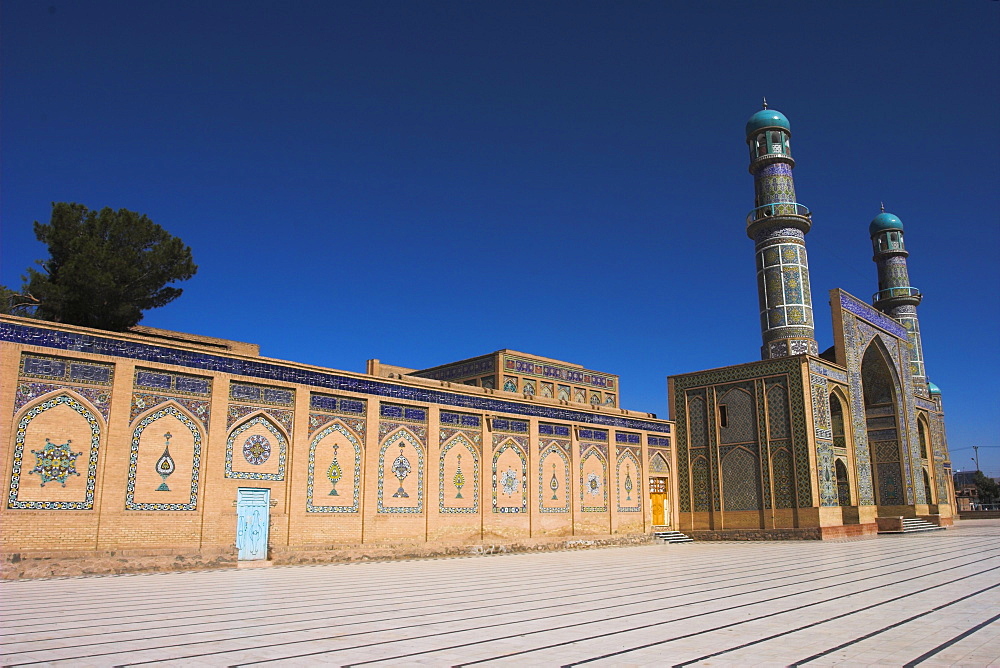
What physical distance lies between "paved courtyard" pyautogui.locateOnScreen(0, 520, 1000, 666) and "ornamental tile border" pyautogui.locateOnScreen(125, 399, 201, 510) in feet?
4.12

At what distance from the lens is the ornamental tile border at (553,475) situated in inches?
707

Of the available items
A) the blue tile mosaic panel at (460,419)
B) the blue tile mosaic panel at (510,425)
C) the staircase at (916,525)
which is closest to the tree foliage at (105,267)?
the blue tile mosaic panel at (460,419)

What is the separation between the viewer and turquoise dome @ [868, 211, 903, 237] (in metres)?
37.1

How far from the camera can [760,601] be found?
24.1ft

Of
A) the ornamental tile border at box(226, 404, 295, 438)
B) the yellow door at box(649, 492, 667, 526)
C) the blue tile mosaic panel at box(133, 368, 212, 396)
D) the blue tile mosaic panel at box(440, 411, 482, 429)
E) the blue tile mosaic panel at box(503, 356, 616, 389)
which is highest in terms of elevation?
the blue tile mosaic panel at box(503, 356, 616, 389)

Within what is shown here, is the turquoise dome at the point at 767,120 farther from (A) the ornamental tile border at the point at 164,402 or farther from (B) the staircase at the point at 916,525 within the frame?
(A) the ornamental tile border at the point at 164,402

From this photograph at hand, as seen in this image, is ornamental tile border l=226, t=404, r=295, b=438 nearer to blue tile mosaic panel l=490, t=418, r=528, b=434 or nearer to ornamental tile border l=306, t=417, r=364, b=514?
ornamental tile border l=306, t=417, r=364, b=514

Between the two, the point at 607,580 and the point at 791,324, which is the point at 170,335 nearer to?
the point at 607,580

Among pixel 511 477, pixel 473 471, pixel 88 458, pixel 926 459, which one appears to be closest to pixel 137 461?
pixel 88 458

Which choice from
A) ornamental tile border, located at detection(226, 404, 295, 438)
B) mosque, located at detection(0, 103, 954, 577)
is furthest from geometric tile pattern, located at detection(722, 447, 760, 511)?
ornamental tile border, located at detection(226, 404, 295, 438)

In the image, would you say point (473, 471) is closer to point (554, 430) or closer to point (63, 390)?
point (554, 430)

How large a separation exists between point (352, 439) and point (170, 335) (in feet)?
19.3

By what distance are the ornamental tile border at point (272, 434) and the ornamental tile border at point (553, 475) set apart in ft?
22.7

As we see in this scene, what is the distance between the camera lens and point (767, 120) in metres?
26.7
